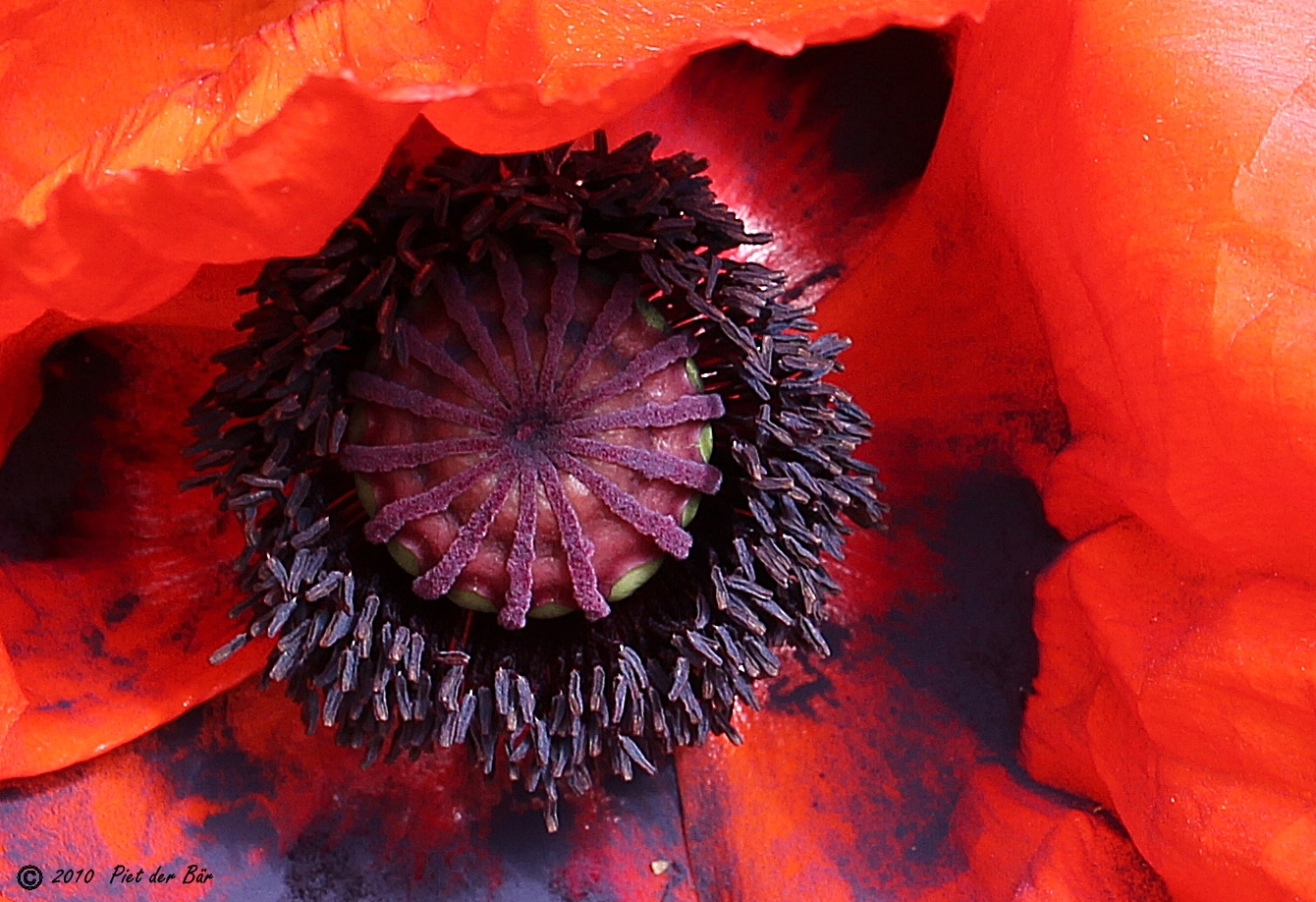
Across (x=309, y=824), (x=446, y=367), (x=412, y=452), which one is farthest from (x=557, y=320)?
(x=309, y=824)

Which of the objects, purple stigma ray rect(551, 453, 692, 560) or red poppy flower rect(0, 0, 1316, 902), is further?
purple stigma ray rect(551, 453, 692, 560)

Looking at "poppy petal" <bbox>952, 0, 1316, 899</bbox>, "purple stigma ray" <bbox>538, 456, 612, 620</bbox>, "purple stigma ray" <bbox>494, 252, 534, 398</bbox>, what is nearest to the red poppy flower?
"poppy petal" <bbox>952, 0, 1316, 899</bbox>

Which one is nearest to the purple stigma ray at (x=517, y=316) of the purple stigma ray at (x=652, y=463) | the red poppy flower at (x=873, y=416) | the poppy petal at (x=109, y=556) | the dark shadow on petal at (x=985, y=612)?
the purple stigma ray at (x=652, y=463)

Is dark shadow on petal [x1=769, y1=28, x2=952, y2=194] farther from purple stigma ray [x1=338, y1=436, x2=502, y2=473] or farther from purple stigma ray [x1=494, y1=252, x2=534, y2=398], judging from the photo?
purple stigma ray [x1=338, y1=436, x2=502, y2=473]

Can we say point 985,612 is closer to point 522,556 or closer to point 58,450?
point 522,556

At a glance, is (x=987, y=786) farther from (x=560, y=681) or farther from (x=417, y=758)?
(x=417, y=758)

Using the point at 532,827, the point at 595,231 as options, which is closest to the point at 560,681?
the point at 532,827
